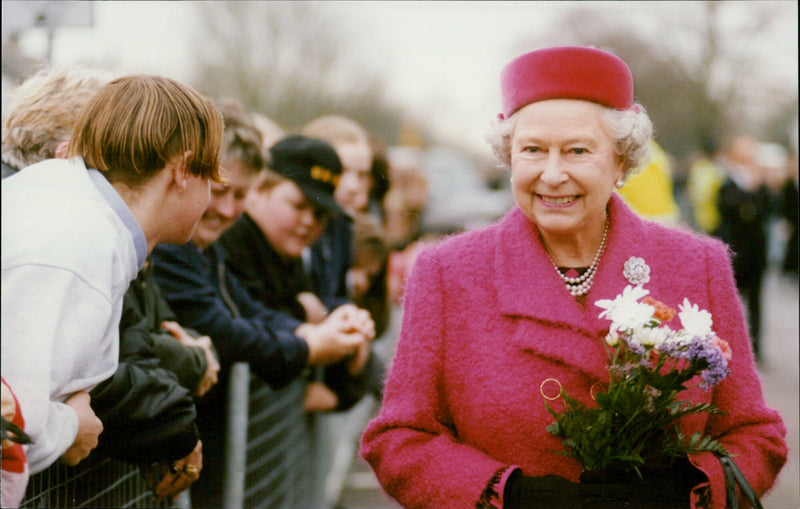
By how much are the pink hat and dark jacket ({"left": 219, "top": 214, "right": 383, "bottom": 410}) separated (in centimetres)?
182

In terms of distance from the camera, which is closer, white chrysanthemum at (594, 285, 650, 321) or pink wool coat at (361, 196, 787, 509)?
white chrysanthemum at (594, 285, 650, 321)

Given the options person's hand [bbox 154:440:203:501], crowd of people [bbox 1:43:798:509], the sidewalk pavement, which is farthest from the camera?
the sidewalk pavement

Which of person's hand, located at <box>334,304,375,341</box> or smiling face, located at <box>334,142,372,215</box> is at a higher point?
smiling face, located at <box>334,142,372,215</box>

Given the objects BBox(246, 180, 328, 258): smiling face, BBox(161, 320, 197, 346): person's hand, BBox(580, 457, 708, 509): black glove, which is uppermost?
BBox(580, 457, 708, 509): black glove

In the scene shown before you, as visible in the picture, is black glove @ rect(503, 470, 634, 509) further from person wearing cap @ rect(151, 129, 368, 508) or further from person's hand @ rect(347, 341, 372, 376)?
person's hand @ rect(347, 341, 372, 376)

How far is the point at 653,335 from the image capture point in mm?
1905

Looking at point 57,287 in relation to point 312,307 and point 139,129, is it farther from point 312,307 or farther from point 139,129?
point 312,307

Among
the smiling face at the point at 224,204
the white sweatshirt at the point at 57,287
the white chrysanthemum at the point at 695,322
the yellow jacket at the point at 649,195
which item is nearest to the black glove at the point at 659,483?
the white chrysanthemum at the point at 695,322

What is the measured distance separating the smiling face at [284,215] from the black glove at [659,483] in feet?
7.23

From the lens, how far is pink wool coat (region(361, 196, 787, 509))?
2.21 meters

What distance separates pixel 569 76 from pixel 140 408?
55.3 inches

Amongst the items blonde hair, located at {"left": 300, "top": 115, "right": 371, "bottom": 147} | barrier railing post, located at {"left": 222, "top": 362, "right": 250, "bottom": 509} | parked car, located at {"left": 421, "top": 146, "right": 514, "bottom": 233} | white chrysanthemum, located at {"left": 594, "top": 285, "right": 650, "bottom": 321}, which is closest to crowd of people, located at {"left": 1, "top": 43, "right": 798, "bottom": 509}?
white chrysanthemum, located at {"left": 594, "top": 285, "right": 650, "bottom": 321}

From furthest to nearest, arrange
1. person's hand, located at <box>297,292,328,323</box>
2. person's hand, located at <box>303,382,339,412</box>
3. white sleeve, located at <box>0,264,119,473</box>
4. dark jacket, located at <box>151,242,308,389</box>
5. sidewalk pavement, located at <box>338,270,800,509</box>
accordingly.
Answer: person's hand, located at <box>303,382,339,412</box>
person's hand, located at <box>297,292,328,323</box>
sidewalk pavement, located at <box>338,270,800,509</box>
dark jacket, located at <box>151,242,308,389</box>
white sleeve, located at <box>0,264,119,473</box>

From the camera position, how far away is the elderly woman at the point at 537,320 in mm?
2213
